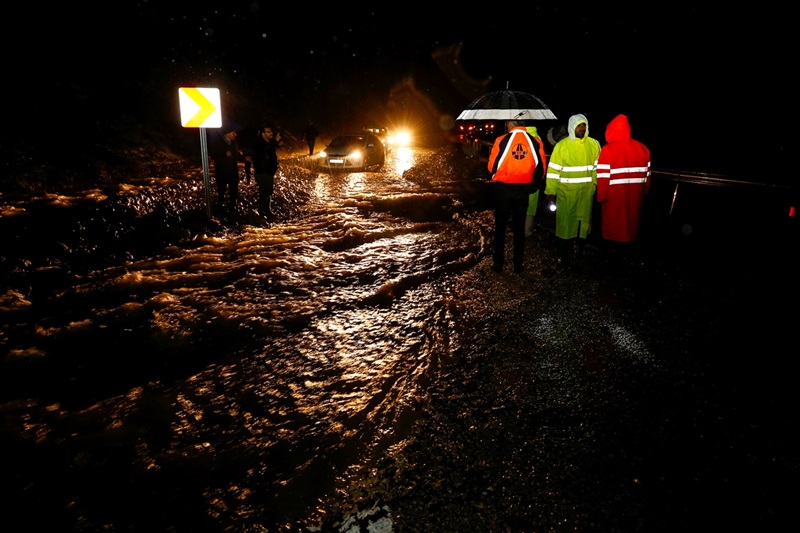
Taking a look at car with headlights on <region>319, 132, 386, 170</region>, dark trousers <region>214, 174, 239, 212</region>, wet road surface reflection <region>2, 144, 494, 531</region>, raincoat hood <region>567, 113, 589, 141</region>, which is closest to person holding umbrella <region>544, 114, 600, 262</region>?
raincoat hood <region>567, 113, 589, 141</region>

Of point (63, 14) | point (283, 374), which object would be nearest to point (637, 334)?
point (283, 374)

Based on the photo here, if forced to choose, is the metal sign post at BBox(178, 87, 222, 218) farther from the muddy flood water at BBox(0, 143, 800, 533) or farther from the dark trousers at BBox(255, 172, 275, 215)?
the muddy flood water at BBox(0, 143, 800, 533)

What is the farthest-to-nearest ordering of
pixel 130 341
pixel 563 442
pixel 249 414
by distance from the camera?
pixel 130 341, pixel 249 414, pixel 563 442

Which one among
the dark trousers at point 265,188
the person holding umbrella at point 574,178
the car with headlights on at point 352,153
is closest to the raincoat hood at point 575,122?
the person holding umbrella at point 574,178

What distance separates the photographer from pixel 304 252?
727 cm

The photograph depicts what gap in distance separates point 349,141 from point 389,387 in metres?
15.2

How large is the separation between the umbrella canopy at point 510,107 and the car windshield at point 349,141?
1082cm

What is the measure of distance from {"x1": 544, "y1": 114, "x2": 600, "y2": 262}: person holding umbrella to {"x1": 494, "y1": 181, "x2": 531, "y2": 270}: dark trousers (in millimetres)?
577

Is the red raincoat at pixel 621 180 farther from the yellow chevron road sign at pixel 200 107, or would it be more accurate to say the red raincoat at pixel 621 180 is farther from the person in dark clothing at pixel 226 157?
the person in dark clothing at pixel 226 157

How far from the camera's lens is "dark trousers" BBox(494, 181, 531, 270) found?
591 cm

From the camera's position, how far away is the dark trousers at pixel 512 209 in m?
5.91

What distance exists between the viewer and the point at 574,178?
19.8 ft

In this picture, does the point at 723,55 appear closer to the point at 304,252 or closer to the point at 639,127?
the point at 639,127

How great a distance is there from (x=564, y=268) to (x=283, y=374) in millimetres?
4327
